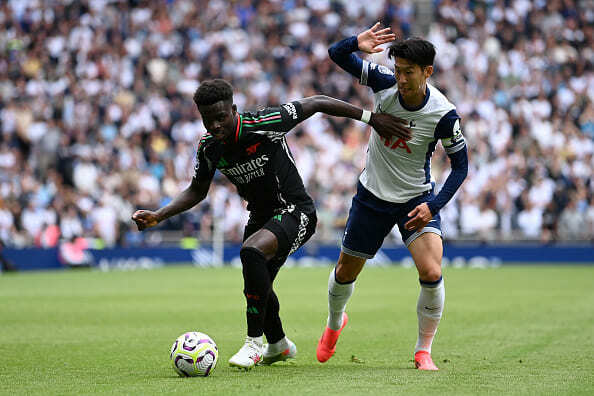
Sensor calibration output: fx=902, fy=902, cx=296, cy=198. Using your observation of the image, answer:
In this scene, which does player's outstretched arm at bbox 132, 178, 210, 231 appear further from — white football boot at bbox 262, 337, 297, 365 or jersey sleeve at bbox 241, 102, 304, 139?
white football boot at bbox 262, 337, 297, 365

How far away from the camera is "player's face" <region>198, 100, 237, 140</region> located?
701 centimetres

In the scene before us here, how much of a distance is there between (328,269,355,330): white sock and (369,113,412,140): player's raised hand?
1.41 meters

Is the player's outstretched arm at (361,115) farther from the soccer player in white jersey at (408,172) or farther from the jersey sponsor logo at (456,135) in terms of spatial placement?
the jersey sponsor logo at (456,135)

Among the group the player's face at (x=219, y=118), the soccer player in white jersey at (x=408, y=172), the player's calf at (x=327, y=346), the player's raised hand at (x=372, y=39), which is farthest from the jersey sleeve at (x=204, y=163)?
the player's calf at (x=327, y=346)

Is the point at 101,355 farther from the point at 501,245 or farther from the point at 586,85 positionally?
the point at 586,85

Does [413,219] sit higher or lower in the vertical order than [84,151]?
higher

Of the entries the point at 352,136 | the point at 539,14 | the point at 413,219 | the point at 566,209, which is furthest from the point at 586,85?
the point at 413,219

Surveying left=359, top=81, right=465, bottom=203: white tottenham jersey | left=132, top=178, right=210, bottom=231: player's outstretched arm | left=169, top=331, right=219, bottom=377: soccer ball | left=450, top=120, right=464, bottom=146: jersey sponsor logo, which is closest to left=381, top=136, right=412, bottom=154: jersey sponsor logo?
left=359, top=81, right=465, bottom=203: white tottenham jersey

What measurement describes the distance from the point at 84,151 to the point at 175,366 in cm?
1903

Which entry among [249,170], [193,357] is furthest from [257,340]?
[249,170]

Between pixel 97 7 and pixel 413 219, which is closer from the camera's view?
pixel 413 219

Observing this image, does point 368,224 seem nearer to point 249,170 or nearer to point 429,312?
point 429,312

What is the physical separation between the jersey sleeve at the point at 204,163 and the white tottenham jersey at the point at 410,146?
1.35 m

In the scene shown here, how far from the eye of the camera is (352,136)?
2644cm
